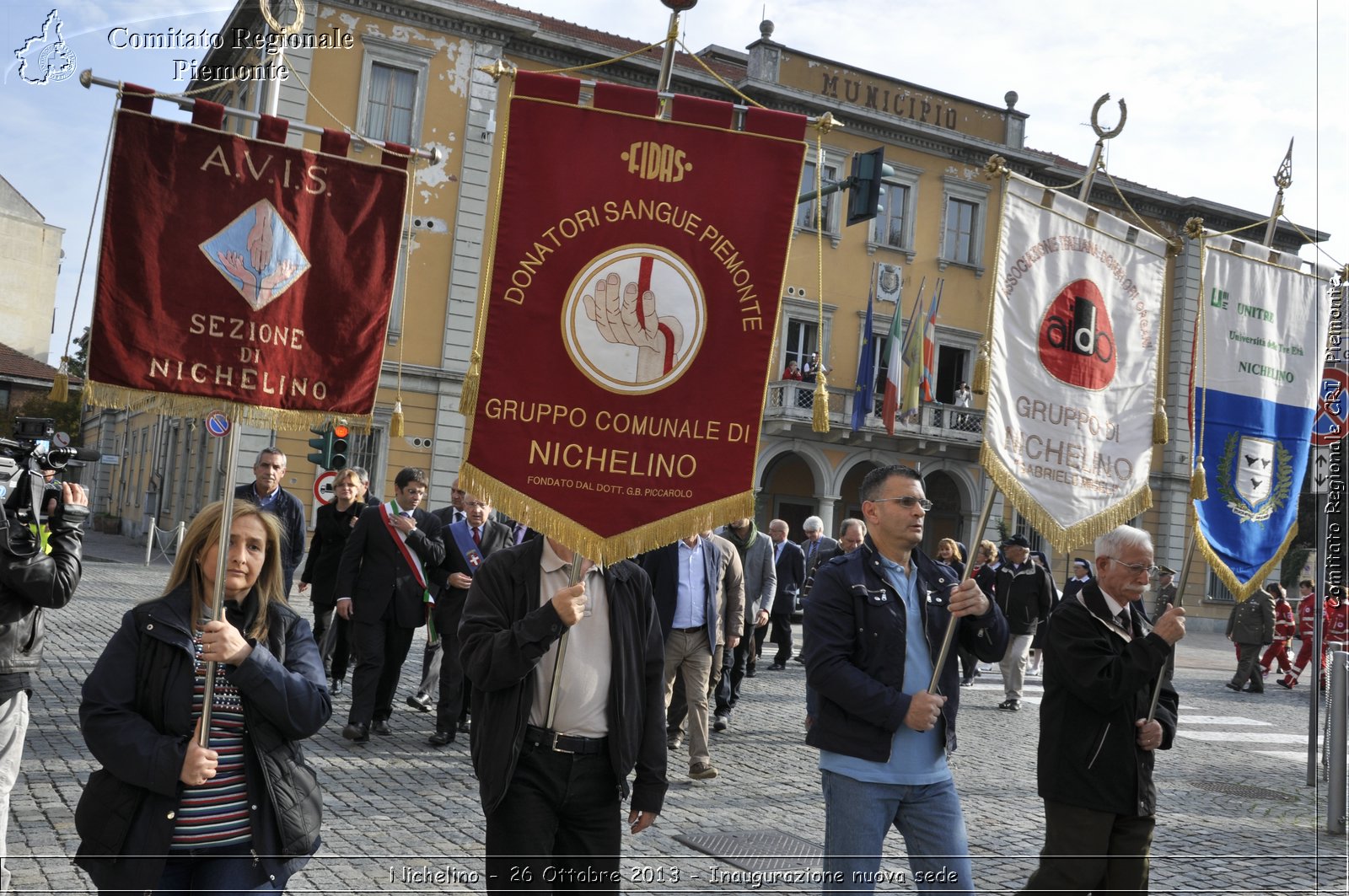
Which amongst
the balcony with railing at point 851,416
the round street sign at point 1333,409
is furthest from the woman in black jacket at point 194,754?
the balcony with railing at point 851,416

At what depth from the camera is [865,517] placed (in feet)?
14.5

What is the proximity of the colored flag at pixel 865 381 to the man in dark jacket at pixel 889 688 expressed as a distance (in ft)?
83.8

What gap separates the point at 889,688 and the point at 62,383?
3.39 metres

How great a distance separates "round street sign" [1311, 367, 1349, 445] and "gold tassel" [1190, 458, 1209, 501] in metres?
3.86

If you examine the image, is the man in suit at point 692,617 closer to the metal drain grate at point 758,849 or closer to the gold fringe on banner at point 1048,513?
the metal drain grate at point 758,849

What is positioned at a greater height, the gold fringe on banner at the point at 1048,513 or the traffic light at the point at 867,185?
the traffic light at the point at 867,185

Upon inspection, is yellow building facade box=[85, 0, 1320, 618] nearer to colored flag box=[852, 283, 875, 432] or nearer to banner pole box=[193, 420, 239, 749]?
colored flag box=[852, 283, 875, 432]

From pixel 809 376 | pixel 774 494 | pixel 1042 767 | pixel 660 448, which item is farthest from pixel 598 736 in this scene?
pixel 774 494

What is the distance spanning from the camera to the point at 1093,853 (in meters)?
4.28

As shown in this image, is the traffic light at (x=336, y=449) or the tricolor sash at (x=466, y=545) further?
the traffic light at (x=336, y=449)

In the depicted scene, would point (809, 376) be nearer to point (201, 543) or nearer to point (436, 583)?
point (436, 583)

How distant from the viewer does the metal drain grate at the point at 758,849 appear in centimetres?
610

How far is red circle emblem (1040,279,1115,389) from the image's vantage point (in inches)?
192

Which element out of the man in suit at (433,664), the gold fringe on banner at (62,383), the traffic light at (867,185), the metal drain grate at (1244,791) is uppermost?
the traffic light at (867,185)
